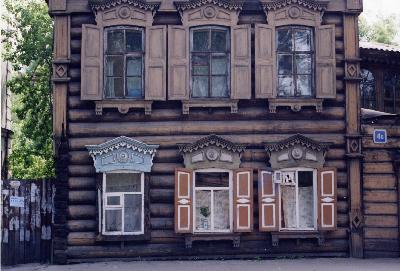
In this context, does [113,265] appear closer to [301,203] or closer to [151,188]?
[151,188]

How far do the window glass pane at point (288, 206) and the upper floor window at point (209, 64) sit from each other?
2.81 metres

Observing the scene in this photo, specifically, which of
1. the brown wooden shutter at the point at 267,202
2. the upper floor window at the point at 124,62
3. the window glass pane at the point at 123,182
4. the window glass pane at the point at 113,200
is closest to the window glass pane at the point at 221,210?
the brown wooden shutter at the point at 267,202

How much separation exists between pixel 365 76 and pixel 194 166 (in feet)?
24.8

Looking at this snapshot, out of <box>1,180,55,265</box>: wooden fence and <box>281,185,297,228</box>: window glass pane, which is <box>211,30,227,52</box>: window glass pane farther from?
<box>1,180,55,265</box>: wooden fence

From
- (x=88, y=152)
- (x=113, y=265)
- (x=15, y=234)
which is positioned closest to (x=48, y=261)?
(x=15, y=234)

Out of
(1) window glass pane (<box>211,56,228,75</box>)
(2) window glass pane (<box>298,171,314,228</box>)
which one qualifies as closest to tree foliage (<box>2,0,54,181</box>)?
(1) window glass pane (<box>211,56,228,75</box>)

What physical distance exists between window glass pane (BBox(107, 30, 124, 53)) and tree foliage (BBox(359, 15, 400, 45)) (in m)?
25.1

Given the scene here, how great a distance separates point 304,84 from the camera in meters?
12.8

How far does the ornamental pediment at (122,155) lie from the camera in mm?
12188

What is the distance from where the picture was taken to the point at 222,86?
1272 cm

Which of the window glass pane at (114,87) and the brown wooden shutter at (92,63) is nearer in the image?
the brown wooden shutter at (92,63)

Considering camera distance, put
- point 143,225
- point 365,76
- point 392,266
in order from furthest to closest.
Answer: point 365,76, point 143,225, point 392,266

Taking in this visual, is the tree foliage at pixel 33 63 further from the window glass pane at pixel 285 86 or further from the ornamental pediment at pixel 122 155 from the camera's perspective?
the window glass pane at pixel 285 86

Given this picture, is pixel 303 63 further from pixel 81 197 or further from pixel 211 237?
pixel 81 197
